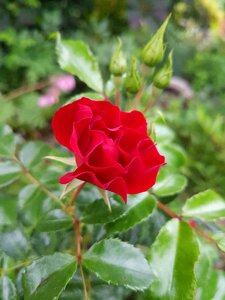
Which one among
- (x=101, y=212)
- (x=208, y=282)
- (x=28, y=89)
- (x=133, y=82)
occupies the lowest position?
(x=28, y=89)

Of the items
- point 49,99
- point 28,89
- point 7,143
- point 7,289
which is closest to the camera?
point 7,289

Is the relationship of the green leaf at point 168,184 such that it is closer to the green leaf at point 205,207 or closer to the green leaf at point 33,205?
the green leaf at point 205,207

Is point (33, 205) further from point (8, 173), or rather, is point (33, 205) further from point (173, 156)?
point (173, 156)

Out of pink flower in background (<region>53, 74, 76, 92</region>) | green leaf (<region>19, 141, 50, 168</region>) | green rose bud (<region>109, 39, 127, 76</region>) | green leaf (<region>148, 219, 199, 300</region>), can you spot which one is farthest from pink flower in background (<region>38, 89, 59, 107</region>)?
green leaf (<region>148, 219, 199, 300</region>)

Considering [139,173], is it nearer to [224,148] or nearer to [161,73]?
[161,73]

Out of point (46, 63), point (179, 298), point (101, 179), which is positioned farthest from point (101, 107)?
point (46, 63)

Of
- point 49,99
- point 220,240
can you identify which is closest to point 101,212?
point 220,240

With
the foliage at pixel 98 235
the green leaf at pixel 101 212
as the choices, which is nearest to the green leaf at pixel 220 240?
the foliage at pixel 98 235
